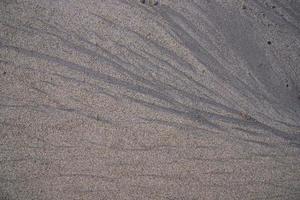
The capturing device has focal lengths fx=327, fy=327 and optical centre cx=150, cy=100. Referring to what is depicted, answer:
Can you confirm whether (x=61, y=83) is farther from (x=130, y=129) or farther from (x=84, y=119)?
(x=130, y=129)

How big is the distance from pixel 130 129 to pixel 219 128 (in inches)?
41.6

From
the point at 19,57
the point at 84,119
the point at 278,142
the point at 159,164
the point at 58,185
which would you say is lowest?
the point at 58,185

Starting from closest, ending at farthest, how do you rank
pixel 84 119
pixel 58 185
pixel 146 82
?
pixel 58 185, pixel 84 119, pixel 146 82

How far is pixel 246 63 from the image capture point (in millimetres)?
4375

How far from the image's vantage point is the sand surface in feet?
11.7

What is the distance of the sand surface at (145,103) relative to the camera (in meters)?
3.56

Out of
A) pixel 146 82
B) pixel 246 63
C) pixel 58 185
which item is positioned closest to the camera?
pixel 58 185

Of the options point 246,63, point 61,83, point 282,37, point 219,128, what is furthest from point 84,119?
point 282,37

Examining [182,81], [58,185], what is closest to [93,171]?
[58,185]

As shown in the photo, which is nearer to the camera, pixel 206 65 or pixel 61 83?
pixel 61 83

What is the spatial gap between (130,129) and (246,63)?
184cm

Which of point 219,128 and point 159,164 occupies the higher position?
point 219,128

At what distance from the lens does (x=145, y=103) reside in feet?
12.7

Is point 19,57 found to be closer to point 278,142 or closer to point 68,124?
point 68,124
